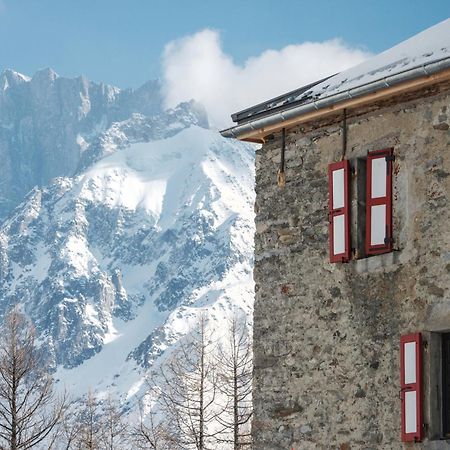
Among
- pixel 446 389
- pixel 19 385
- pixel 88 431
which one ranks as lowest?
pixel 446 389

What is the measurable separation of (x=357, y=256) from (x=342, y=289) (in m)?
0.41

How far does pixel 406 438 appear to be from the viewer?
11766 mm

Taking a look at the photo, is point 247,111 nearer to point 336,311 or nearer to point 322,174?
point 322,174

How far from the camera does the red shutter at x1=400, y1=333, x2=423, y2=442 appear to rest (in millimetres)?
11688

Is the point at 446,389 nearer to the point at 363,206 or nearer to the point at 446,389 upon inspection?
the point at 446,389

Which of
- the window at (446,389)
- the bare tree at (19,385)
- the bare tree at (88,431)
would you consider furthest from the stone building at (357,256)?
the bare tree at (88,431)

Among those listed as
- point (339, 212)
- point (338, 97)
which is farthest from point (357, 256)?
point (338, 97)

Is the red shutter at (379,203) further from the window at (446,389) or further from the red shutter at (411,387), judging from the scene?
the window at (446,389)

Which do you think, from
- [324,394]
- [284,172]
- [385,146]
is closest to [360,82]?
[385,146]

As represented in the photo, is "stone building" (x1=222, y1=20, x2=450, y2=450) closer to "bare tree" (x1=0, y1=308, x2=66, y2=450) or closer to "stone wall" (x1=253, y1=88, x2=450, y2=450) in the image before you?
"stone wall" (x1=253, y1=88, x2=450, y2=450)

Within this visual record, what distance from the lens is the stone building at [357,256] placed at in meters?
11.9

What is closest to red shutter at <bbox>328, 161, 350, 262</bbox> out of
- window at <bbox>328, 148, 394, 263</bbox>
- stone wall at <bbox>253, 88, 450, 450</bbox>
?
window at <bbox>328, 148, 394, 263</bbox>

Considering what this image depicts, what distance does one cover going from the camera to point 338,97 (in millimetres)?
12914

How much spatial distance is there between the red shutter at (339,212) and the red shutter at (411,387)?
137 cm
